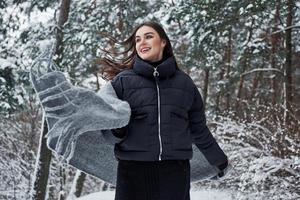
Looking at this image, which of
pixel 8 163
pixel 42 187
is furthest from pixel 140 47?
pixel 8 163

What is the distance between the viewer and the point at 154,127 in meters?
2.43

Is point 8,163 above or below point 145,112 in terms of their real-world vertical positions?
below

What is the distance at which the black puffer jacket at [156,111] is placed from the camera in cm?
243

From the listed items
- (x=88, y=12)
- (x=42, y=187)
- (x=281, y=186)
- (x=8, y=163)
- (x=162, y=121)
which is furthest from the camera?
(x=88, y=12)

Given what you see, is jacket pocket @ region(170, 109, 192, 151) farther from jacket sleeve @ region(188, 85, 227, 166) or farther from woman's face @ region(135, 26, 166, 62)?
woman's face @ region(135, 26, 166, 62)

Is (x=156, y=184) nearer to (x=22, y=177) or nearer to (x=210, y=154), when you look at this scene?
(x=210, y=154)

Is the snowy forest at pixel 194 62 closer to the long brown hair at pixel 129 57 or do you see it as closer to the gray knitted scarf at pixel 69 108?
the long brown hair at pixel 129 57

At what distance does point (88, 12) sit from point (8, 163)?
388 cm

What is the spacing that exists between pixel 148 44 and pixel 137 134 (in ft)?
1.78

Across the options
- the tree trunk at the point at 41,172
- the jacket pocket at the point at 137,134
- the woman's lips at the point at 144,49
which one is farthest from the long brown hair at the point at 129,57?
the tree trunk at the point at 41,172

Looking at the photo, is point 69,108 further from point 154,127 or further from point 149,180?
point 149,180

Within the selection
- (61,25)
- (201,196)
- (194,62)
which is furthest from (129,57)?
(194,62)

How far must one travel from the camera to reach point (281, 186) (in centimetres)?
593

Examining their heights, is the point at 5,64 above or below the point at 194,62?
below
